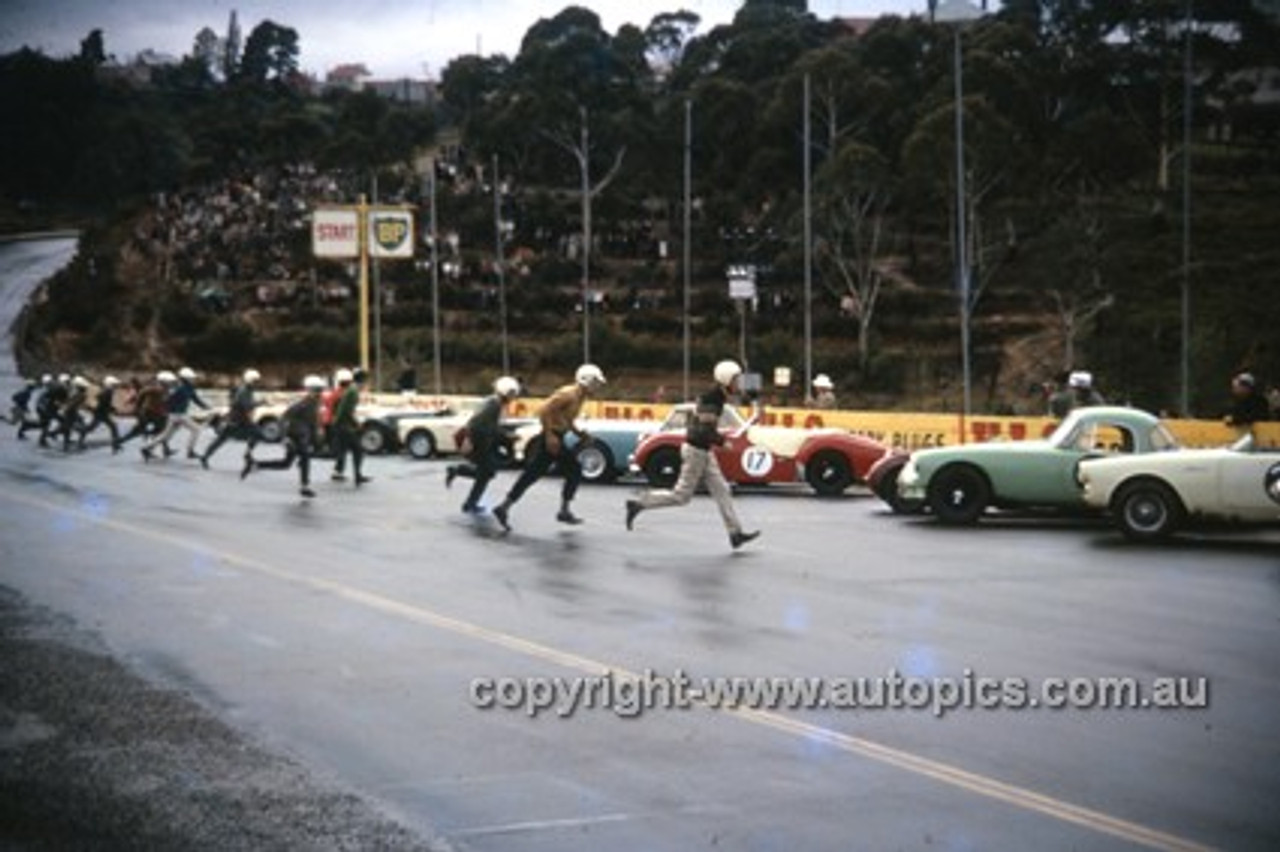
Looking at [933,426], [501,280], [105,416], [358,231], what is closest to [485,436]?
[933,426]

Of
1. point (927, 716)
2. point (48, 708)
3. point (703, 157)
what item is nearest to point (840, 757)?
point (927, 716)

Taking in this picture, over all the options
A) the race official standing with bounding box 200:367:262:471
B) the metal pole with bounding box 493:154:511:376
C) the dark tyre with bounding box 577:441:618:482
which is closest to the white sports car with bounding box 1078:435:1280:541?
the dark tyre with bounding box 577:441:618:482

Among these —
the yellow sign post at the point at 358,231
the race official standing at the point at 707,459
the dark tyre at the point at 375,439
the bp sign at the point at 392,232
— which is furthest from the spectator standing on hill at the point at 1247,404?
the bp sign at the point at 392,232

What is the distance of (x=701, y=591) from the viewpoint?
12820mm

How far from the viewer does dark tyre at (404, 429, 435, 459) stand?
102 feet

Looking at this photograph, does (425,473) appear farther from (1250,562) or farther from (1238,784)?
(1238,784)

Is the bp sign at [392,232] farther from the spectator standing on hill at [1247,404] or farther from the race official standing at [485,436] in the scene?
the spectator standing on hill at [1247,404]

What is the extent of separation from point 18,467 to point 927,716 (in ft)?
73.0

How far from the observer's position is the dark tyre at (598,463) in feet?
81.3

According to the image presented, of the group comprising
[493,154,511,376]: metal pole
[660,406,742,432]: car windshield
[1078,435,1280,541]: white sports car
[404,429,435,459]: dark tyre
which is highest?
[493,154,511,376]: metal pole

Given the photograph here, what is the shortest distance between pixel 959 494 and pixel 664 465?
562 cm

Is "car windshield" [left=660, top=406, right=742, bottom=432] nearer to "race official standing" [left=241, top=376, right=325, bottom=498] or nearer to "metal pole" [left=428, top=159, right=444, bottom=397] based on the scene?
"race official standing" [left=241, top=376, right=325, bottom=498]

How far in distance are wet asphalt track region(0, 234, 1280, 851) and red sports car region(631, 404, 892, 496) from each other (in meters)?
3.61

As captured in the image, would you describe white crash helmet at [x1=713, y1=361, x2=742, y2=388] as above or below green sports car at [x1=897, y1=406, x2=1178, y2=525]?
above
